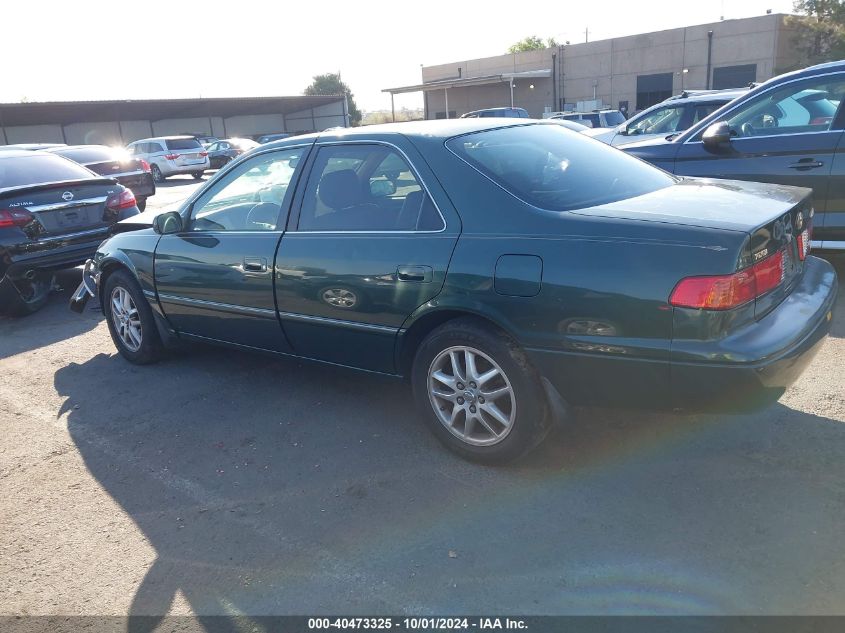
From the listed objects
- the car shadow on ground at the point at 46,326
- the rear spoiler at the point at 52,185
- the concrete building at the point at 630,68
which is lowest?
the car shadow on ground at the point at 46,326

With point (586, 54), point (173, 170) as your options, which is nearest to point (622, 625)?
point (173, 170)

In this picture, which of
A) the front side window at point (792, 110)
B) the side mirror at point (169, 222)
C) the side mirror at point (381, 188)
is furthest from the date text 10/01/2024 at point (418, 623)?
the front side window at point (792, 110)

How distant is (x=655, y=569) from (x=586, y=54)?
156ft

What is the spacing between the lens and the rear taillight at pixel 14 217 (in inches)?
273

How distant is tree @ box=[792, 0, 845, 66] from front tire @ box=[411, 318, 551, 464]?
128ft

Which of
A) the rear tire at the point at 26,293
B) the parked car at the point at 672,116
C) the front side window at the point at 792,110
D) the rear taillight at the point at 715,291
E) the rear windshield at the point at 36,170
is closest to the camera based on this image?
the rear taillight at the point at 715,291

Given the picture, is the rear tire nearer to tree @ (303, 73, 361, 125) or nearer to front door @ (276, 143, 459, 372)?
front door @ (276, 143, 459, 372)

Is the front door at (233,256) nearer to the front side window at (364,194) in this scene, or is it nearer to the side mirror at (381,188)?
the front side window at (364,194)

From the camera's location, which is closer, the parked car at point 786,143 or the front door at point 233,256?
the front door at point 233,256

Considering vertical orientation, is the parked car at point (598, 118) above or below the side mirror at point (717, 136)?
below

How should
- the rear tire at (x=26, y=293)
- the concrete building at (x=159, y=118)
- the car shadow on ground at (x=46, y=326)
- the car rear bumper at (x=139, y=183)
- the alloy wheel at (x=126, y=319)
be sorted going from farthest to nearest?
1. the concrete building at (x=159, y=118)
2. the car rear bumper at (x=139, y=183)
3. the rear tire at (x=26, y=293)
4. the car shadow on ground at (x=46, y=326)
5. the alloy wheel at (x=126, y=319)

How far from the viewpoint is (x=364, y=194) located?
395 cm

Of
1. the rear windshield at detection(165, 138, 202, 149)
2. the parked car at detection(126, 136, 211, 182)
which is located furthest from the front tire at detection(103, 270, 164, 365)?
the rear windshield at detection(165, 138, 202, 149)

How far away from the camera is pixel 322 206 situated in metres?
4.07
